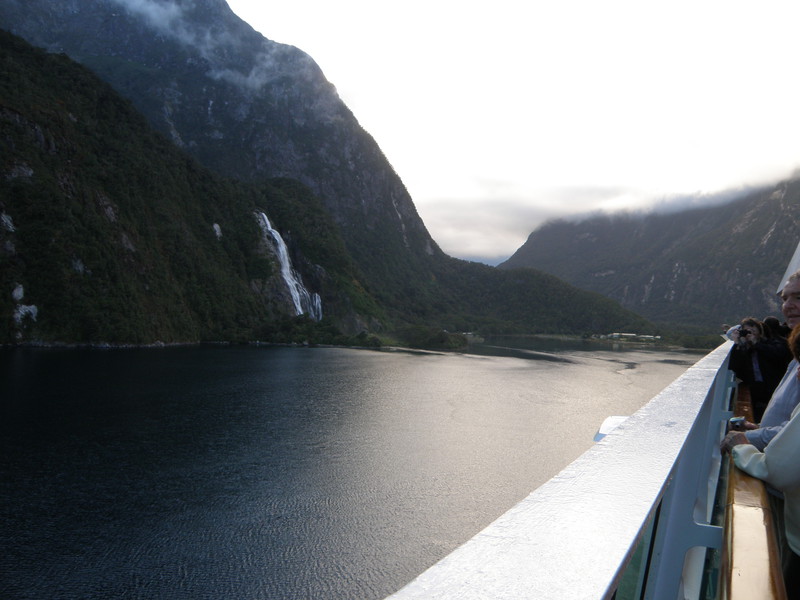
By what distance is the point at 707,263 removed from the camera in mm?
135750

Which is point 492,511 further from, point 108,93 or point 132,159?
point 108,93

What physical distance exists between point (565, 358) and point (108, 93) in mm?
65815

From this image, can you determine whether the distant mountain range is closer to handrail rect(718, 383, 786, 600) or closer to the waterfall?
the waterfall

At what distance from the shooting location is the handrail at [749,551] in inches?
46.0

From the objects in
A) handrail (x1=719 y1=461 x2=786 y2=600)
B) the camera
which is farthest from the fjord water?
handrail (x1=719 y1=461 x2=786 y2=600)

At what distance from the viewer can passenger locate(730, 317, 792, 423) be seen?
13.3ft

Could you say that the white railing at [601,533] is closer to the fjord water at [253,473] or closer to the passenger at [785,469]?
the passenger at [785,469]

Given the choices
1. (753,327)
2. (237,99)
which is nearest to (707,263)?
(237,99)

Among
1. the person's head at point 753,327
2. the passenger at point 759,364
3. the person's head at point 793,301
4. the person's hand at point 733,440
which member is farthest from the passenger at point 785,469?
the person's head at point 753,327

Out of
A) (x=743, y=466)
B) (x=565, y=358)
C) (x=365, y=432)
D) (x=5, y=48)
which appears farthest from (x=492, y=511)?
(x=5, y=48)

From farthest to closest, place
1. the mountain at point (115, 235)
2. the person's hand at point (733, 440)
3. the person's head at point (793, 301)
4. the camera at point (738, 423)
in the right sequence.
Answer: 1. the mountain at point (115, 235)
2. the person's head at point (793, 301)
3. the camera at point (738, 423)
4. the person's hand at point (733, 440)

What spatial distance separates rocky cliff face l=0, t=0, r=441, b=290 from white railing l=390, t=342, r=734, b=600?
118 m

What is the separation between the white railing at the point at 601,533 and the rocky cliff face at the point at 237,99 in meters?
118

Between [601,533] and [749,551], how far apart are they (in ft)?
2.35
